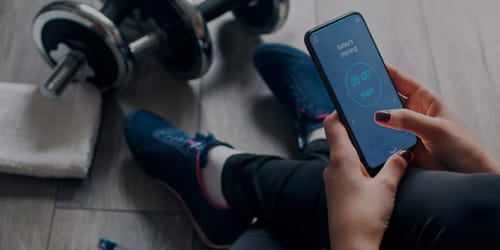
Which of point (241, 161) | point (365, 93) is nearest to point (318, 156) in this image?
point (241, 161)

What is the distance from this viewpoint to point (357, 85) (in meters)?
0.62

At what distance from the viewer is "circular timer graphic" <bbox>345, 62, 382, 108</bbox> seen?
0.61m

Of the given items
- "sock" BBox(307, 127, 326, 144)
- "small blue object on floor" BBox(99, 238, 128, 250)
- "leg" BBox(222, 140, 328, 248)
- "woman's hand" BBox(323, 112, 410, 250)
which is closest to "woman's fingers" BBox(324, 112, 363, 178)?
"woman's hand" BBox(323, 112, 410, 250)

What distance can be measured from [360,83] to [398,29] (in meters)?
0.55

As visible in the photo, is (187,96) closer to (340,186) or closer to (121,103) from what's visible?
(121,103)

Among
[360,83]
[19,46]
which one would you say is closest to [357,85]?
[360,83]

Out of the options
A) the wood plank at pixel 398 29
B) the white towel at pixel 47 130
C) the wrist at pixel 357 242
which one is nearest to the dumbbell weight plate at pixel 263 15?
the wood plank at pixel 398 29

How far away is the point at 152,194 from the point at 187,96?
7.9 inches

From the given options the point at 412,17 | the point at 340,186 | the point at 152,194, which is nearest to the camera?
the point at 340,186

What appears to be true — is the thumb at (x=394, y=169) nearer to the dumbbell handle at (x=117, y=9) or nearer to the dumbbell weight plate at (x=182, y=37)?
the dumbbell weight plate at (x=182, y=37)

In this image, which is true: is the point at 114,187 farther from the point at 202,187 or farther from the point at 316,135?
the point at 316,135

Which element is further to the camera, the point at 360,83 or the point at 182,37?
the point at 182,37

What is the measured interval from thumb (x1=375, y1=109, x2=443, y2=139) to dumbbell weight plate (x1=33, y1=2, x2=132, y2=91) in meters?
0.47

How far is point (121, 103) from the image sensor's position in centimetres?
99
